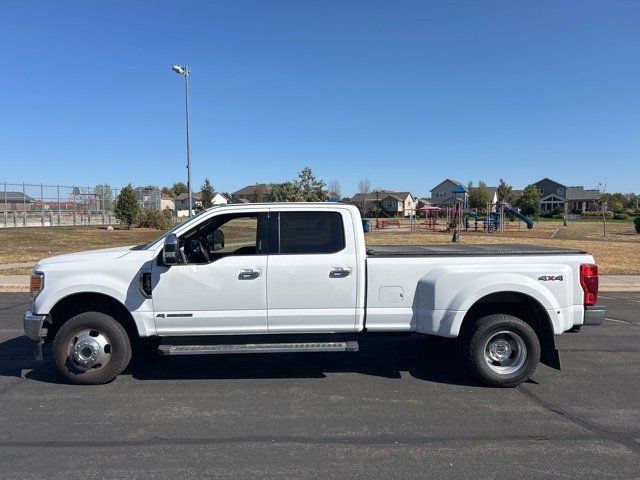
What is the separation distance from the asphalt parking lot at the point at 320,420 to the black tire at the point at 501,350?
0.18 metres

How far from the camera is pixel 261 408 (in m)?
4.66

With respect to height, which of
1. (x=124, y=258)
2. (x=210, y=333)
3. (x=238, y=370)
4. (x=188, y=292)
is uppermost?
(x=124, y=258)

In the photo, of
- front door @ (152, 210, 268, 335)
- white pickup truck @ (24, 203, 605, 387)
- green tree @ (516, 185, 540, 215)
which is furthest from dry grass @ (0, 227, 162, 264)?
green tree @ (516, 185, 540, 215)

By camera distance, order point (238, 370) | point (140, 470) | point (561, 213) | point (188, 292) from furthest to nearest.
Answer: point (561, 213)
point (238, 370)
point (188, 292)
point (140, 470)

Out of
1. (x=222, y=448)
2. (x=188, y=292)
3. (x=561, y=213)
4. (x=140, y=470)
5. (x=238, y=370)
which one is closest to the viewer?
(x=140, y=470)

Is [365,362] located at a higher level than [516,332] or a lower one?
lower

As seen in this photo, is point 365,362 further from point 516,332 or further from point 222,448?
point 222,448

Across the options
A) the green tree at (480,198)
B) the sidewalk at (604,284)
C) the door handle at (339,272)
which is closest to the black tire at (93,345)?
the door handle at (339,272)

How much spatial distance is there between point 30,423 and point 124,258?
5.64 ft

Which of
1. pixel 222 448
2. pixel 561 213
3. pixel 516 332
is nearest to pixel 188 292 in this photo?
pixel 222 448

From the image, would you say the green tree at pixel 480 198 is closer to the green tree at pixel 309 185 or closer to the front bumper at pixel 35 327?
the green tree at pixel 309 185

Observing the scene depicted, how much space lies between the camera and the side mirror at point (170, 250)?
16.0 ft

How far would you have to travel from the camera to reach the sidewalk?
12.2 metres

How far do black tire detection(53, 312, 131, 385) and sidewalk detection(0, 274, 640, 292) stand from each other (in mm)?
8256
